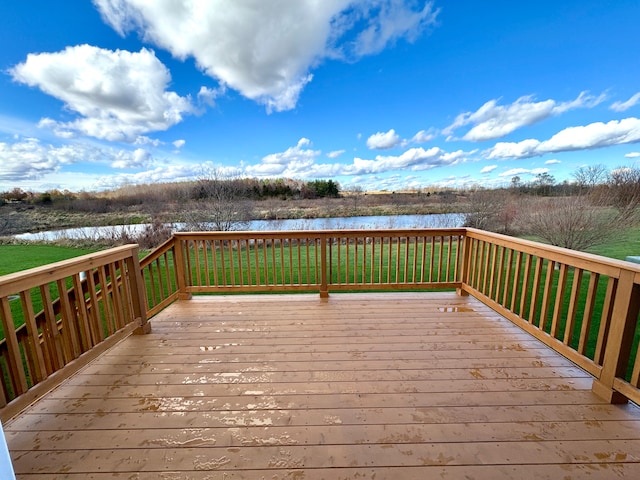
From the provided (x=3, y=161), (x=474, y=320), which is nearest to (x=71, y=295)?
(x=474, y=320)

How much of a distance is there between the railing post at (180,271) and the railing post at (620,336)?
14.3 feet

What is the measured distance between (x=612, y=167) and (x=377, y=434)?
8.90m

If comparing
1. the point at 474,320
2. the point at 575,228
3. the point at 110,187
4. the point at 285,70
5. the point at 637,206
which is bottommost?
the point at 474,320

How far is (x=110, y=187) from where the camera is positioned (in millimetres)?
11391

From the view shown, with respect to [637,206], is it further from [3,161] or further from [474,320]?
[3,161]

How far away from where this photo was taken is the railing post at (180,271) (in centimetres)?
379

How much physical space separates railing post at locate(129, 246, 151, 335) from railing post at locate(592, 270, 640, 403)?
3.92 metres

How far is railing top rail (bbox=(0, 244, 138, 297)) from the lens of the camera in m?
1.61

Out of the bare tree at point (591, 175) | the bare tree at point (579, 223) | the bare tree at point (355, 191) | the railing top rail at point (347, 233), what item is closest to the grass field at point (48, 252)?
the bare tree at point (579, 223)

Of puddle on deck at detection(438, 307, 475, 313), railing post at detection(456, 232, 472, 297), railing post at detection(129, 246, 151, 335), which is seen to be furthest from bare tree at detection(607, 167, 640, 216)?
railing post at detection(129, 246, 151, 335)

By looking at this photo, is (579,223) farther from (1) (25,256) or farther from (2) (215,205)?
(1) (25,256)

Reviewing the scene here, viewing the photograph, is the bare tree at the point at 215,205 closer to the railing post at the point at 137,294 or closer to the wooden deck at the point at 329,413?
the railing post at the point at 137,294

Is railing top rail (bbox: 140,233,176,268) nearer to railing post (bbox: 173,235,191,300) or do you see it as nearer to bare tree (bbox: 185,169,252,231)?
railing post (bbox: 173,235,191,300)

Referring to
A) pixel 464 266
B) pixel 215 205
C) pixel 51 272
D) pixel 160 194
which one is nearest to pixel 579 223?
pixel 464 266
